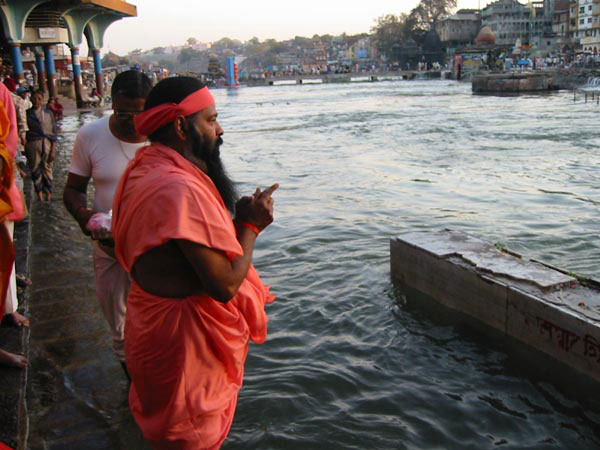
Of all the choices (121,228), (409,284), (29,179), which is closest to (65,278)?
(409,284)

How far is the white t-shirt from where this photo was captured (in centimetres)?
300

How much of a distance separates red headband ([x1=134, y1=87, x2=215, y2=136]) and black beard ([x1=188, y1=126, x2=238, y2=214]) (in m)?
0.06

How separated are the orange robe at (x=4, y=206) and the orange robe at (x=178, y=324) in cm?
127

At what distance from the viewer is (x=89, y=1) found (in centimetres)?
2436

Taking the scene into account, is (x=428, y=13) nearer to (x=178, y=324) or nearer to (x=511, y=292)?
(x=511, y=292)

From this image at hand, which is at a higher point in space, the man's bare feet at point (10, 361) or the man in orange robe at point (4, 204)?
the man in orange robe at point (4, 204)

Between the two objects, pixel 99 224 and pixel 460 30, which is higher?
pixel 460 30

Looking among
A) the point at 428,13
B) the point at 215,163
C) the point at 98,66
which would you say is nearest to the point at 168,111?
the point at 215,163

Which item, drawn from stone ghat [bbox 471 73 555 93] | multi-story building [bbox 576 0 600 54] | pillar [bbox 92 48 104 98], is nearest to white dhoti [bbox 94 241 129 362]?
pillar [bbox 92 48 104 98]

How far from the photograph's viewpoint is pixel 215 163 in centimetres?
198

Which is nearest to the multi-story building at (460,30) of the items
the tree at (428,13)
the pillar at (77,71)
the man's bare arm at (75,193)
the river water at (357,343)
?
the tree at (428,13)

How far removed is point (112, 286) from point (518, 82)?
46256 mm

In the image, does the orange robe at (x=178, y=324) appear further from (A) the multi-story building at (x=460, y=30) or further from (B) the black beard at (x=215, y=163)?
(A) the multi-story building at (x=460, y=30)

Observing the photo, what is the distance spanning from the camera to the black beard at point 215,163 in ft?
6.24
